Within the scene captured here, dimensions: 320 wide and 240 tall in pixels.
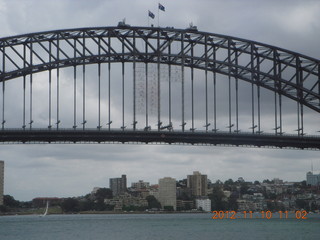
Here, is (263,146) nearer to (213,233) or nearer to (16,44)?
(213,233)

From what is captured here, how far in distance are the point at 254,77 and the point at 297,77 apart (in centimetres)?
491

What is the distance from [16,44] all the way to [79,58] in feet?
21.8

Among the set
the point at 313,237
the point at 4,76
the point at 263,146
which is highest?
the point at 4,76

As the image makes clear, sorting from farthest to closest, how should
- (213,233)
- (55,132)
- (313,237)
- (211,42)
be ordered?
1. (211,42)
2. (55,132)
3. (213,233)
4. (313,237)

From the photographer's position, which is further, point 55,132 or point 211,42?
point 211,42

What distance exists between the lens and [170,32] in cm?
8662

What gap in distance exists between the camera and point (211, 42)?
87.2 meters

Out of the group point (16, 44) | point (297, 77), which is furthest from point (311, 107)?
point (16, 44)

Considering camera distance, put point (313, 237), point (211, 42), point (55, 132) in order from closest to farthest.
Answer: point (313, 237) < point (55, 132) < point (211, 42)

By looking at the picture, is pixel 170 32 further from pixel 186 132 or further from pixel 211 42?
pixel 186 132

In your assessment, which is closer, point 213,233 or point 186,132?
point 213,233

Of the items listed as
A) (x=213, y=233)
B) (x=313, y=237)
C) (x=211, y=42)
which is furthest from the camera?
(x=211, y=42)

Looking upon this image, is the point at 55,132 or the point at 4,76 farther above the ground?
the point at 4,76

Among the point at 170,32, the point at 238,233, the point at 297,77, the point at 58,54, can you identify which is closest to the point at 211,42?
the point at 170,32
